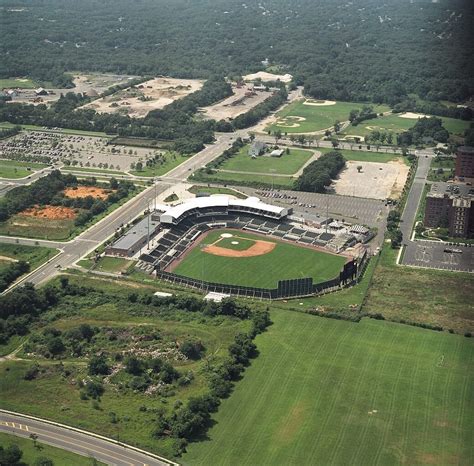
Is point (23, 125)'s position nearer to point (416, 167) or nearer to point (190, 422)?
point (416, 167)

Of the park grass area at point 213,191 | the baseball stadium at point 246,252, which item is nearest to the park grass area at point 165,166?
the park grass area at point 213,191

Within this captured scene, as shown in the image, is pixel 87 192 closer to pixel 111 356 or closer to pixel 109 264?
pixel 109 264

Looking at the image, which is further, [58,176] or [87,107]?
[87,107]

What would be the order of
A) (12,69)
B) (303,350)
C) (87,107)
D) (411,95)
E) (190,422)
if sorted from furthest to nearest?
(12,69), (411,95), (87,107), (303,350), (190,422)

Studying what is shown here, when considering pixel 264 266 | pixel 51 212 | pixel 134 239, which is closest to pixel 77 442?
pixel 264 266

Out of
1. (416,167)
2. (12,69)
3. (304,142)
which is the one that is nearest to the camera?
(416,167)

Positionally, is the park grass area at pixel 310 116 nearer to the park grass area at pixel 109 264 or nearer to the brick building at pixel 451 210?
the brick building at pixel 451 210

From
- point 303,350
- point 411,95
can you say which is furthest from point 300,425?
point 411,95

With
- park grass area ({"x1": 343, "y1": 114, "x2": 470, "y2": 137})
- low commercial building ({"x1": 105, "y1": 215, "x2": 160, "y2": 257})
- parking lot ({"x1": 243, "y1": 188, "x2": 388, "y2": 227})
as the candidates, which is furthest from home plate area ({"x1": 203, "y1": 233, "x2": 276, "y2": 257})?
park grass area ({"x1": 343, "y1": 114, "x2": 470, "y2": 137})
